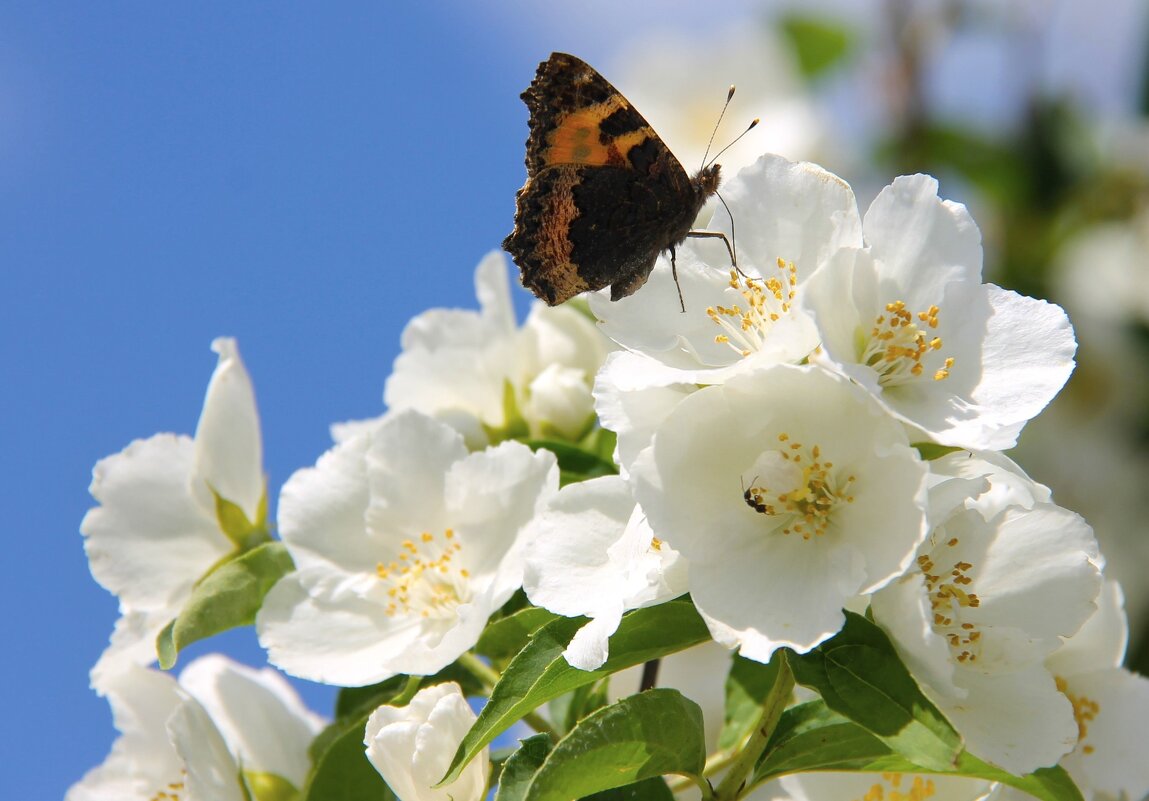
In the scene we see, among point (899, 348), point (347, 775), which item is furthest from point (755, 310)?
point (347, 775)

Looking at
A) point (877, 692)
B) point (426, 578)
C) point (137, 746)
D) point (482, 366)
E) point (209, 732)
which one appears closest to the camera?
point (877, 692)

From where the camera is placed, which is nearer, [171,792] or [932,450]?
[932,450]

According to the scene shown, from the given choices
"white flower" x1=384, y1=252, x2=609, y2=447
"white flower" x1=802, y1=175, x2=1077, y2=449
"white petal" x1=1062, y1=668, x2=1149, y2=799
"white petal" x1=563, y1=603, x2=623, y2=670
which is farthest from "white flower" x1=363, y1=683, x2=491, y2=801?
"white petal" x1=1062, y1=668, x2=1149, y2=799

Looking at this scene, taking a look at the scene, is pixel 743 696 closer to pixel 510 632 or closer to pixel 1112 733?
pixel 510 632

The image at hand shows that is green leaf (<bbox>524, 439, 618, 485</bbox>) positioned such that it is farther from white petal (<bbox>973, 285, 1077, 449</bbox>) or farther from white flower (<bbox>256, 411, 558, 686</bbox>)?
white petal (<bbox>973, 285, 1077, 449</bbox>)

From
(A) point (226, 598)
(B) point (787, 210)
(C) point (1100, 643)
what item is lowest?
(C) point (1100, 643)

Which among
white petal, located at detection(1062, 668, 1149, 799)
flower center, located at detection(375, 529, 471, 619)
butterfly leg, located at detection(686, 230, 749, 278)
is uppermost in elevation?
butterfly leg, located at detection(686, 230, 749, 278)

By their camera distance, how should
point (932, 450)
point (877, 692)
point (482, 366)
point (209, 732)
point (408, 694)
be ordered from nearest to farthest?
point (877, 692) → point (932, 450) → point (408, 694) → point (209, 732) → point (482, 366)
